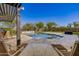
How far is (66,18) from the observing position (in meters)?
3.10

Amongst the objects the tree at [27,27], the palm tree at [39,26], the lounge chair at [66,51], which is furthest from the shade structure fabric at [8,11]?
the lounge chair at [66,51]

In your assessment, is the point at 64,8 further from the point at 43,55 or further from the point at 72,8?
the point at 43,55

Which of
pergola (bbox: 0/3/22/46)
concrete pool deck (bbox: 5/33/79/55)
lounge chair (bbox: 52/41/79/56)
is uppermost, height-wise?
pergola (bbox: 0/3/22/46)

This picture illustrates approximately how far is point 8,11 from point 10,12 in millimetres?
26

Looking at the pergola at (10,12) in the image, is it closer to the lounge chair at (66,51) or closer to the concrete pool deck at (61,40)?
the concrete pool deck at (61,40)

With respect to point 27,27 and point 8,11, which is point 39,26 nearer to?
point 27,27

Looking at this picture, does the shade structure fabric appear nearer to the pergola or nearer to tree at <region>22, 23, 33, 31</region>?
the pergola

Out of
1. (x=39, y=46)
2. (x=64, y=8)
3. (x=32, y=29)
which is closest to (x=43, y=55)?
(x=39, y=46)

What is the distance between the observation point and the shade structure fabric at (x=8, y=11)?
311 centimetres

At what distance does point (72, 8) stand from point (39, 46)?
0.56 m

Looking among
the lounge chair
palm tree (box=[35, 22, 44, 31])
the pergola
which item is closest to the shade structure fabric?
the pergola

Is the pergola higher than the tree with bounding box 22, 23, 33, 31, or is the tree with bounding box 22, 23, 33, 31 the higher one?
the pergola

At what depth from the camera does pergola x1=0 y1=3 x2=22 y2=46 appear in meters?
3.11

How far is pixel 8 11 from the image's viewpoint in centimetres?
314
